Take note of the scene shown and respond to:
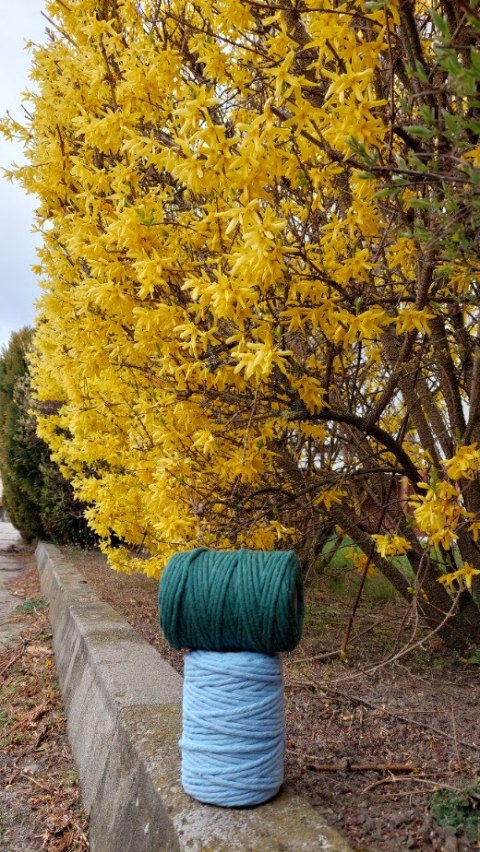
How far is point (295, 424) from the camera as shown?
3.62 m

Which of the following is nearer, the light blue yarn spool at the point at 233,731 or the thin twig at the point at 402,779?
the light blue yarn spool at the point at 233,731

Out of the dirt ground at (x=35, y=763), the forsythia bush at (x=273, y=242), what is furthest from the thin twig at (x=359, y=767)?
the dirt ground at (x=35, y=763)

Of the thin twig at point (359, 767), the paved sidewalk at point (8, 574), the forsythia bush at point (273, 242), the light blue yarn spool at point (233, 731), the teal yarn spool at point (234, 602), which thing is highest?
the forsythia bush at point (273, 242)

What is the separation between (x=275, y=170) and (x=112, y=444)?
10.7 ft

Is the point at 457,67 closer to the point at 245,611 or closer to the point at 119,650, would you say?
the point at 245,611

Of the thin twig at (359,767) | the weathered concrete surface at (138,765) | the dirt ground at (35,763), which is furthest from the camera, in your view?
the dirt ground at (35,763)

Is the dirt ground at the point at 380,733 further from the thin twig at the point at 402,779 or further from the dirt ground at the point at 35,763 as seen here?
the dirt ground at the point at 35,763

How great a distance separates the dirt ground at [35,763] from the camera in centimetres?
300

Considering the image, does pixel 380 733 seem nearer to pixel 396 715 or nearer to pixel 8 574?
pixel 396 715

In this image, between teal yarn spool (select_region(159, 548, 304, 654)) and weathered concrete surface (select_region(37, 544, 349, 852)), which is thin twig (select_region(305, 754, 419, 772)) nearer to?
weathered concrete surface (select_region(37, 544, 349, 852))

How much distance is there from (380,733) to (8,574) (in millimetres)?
9523

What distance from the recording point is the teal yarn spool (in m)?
2.17

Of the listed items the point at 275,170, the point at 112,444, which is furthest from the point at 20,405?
the point at 275,170

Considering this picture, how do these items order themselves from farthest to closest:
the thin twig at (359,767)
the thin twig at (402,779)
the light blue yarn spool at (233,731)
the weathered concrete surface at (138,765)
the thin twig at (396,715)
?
the thin twig at (396,715), the thin twig at (359,767), the thin twig at (402,779), the light blue yarn spool at (233,731), the weathered concrete surface at (138,765)
